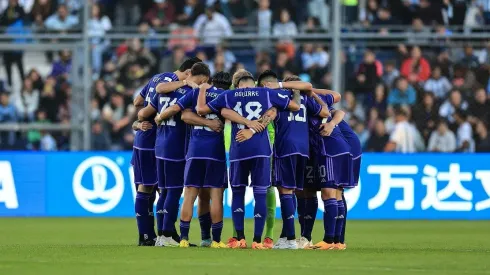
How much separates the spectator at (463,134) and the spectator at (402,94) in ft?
3.02

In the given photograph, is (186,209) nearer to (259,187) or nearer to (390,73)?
(259,187)

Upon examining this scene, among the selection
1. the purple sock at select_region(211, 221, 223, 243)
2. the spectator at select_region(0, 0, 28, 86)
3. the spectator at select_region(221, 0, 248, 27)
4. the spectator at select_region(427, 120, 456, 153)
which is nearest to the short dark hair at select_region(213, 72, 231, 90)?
the purple sock at select_region(211, 221, 223, 243)

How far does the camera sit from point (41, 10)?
23562 millimetres

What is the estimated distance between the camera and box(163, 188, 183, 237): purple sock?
12.6m

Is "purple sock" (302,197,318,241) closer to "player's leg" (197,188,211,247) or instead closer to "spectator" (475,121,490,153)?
"player's leg" (197,188,211,247)

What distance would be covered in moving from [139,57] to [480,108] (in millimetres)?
6659

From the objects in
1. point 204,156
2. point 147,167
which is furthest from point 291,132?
point 147,167

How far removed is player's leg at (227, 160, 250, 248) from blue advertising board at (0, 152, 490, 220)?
7.52 m

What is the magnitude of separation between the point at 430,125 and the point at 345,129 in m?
8.36

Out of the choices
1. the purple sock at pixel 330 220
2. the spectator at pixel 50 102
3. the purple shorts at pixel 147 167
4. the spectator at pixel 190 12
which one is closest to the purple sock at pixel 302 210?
the purple sock at pixel 330 220

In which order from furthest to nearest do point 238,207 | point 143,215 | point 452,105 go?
point 452,105
point 143,215
point 238,207

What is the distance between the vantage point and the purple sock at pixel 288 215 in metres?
12.2

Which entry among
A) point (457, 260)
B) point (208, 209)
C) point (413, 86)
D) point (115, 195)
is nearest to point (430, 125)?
point (413, 86)

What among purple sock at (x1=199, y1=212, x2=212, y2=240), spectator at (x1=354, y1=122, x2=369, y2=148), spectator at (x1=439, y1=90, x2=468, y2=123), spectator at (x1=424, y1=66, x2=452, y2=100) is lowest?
spectator at (x1=354, y1=122, x2=369, y2=148)
